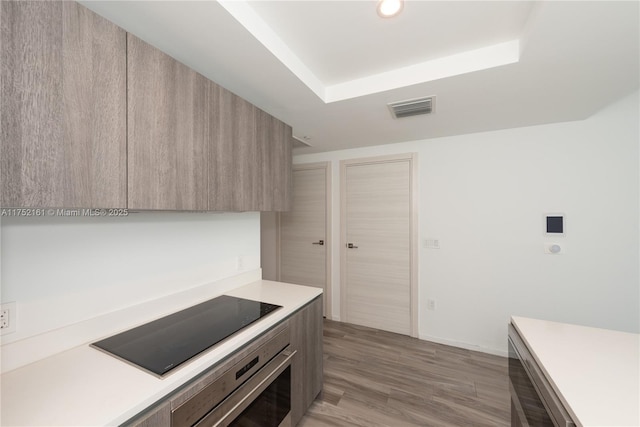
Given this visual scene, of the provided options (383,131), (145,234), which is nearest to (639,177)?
(383,131)

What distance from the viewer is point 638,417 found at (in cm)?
72

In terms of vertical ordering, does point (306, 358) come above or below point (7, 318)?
below

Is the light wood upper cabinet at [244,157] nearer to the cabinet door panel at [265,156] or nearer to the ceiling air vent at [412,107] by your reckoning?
the cabinet door panel at [265,156]

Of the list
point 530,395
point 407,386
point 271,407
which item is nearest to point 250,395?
point 271,407

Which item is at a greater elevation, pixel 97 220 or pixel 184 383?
pixel 97 220

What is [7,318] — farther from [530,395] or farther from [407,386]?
[407,386]

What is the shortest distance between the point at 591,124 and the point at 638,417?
261 cm

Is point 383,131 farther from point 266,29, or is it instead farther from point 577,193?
point 577,193

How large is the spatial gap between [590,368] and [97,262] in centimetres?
211

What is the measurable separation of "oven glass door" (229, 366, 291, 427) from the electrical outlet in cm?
92

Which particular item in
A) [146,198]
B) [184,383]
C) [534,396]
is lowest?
[534,396]

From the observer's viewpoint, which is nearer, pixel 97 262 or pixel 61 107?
pixel 61 107

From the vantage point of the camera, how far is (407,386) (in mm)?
2166

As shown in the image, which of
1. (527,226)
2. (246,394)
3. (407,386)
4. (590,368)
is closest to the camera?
(590,368)
